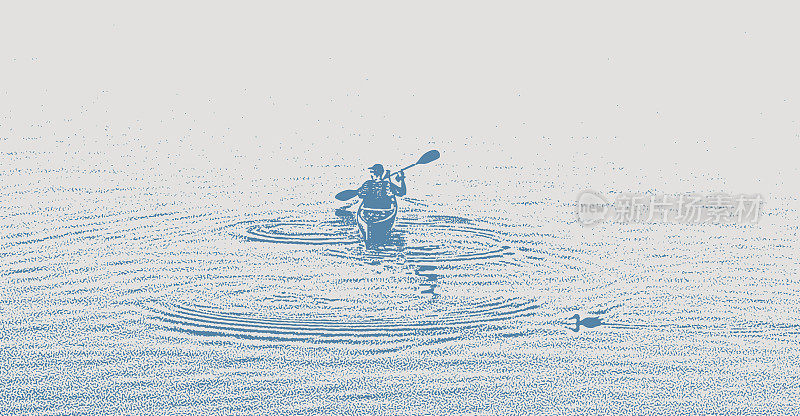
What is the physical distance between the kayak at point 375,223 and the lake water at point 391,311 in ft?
0.81

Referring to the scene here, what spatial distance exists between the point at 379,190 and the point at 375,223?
52 centimetres

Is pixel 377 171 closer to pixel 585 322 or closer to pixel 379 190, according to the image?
pixel 379 190

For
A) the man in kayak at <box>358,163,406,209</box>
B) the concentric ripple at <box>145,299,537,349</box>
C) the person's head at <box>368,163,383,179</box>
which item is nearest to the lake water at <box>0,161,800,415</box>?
the concentric ripple at <box>145,299,537,349</box>

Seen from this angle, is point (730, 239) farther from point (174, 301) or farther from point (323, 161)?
point (323, 161)

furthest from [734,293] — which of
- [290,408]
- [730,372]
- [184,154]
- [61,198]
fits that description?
[184,154]

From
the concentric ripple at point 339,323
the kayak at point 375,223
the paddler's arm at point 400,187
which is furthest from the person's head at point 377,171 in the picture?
the concentric ripple at point 339,323

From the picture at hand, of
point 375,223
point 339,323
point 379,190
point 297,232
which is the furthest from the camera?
point 297,232

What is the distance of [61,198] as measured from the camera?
2006cm

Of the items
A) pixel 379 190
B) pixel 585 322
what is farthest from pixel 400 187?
pixel 585 322

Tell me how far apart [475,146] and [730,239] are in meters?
10.7

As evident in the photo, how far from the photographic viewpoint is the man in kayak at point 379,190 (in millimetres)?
16516

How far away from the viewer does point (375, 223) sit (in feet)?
53.8

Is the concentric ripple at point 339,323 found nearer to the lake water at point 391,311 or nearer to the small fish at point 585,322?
the lake water at point 391,311

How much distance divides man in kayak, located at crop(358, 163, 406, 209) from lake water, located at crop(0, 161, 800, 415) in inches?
26.8
